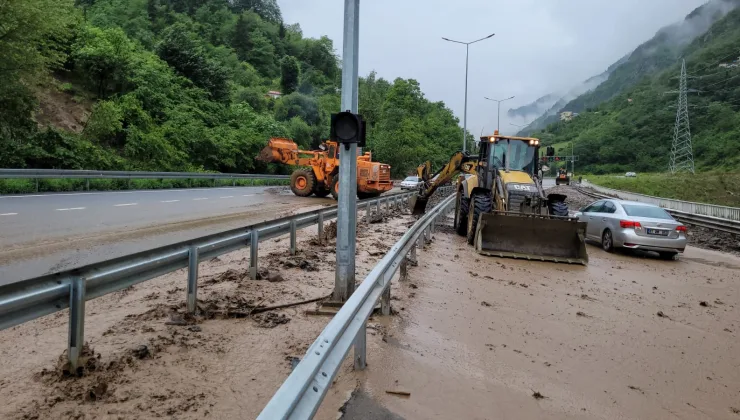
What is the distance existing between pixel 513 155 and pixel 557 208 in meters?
1.99

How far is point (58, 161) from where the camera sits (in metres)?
24.0

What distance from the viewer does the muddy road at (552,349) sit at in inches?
159

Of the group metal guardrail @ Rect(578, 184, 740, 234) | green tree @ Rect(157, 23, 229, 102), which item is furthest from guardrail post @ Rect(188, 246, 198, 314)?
green tree @ Rect(157, 23, 229, 102)

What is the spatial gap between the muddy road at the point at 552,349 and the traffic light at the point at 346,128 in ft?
7.18

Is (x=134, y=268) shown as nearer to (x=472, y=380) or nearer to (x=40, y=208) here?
(x=472, y=380)

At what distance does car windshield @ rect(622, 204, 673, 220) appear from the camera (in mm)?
13109

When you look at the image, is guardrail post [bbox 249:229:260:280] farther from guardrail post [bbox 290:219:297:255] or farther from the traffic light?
the traffic light

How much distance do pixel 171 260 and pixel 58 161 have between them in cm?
2292

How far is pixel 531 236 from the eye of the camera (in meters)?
11.6

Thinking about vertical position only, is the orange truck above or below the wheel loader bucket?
above

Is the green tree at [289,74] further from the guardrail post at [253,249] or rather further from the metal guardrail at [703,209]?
the guardrail post at [253,249]

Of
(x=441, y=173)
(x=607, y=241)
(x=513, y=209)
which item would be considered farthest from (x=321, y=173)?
(x=607, y=241)

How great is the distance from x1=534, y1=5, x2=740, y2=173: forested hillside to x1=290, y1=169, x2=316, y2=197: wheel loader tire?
58.2 metres

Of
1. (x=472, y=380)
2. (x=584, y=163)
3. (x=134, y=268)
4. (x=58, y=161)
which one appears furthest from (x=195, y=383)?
(x=584, y=163)
